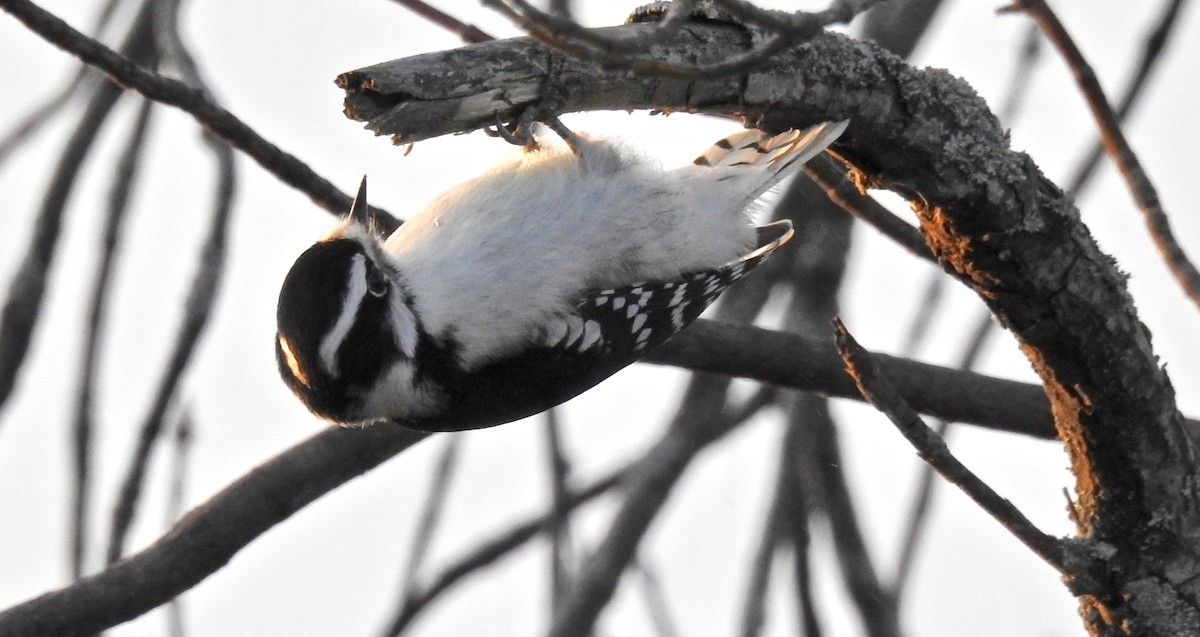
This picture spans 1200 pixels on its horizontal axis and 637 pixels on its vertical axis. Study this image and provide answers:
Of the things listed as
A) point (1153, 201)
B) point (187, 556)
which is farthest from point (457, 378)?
point (1153, 201)

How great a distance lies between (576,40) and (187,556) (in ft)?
6.08

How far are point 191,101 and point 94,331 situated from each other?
4.34 feet

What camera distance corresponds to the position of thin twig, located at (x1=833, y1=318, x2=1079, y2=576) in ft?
8.64

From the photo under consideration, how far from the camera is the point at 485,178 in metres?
3.77

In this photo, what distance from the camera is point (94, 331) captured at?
4531 millimetres

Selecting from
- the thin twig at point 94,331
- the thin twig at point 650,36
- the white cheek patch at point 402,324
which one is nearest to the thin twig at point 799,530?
the white cheek patch at point 402,324

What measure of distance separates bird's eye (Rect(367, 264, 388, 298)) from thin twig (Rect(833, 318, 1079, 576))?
3.72 ft

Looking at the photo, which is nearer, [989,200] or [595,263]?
[989,200]

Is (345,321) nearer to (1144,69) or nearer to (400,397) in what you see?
(400,397)

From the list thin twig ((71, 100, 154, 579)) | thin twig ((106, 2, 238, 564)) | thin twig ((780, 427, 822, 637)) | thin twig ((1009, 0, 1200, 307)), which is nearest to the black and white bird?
thin twig ((1009, 0, 1200, 307))

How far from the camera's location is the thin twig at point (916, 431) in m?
2.63

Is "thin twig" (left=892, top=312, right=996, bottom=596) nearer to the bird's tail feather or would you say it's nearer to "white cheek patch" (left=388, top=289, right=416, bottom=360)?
the bird's tail feather

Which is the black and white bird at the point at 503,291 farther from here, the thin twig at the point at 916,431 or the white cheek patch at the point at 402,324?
the thin twig at the point at 916,431

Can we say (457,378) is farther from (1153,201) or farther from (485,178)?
(1153,201)
